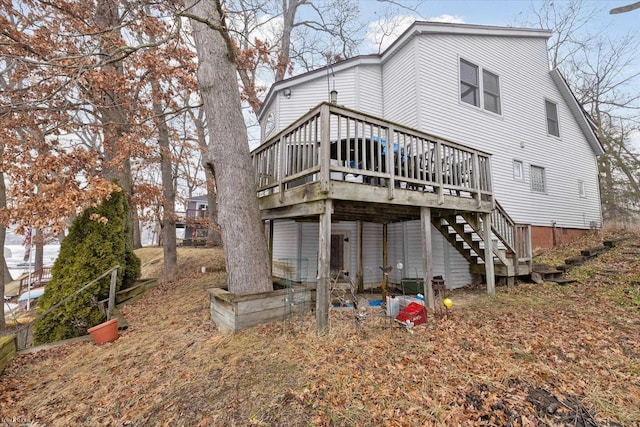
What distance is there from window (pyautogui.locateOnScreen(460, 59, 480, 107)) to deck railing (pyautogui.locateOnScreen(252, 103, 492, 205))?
370 cm

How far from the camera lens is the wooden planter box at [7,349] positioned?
399cm

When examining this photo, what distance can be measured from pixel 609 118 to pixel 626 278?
18.2 meters

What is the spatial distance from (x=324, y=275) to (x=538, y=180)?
11105 mm

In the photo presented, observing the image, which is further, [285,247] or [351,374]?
[285,247]

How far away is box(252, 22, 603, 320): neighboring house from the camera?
19.5 ft

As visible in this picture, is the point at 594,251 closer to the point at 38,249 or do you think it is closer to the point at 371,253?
the point at 371,253

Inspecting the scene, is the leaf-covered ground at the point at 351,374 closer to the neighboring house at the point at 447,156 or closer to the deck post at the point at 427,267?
the deck post at the point at 427,267

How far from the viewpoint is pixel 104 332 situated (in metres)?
4.90

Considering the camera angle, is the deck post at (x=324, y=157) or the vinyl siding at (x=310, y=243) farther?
the vinyl siding at (x=310, y=243)

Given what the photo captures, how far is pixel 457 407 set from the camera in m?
2.57

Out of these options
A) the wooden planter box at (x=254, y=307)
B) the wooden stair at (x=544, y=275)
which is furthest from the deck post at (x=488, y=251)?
the wooden planter box at (x=254, y=307)

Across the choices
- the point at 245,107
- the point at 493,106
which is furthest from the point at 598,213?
the point at 245,107

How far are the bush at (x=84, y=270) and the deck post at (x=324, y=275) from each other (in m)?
4.55

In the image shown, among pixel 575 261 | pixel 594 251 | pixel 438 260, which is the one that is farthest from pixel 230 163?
pixel 594 251
